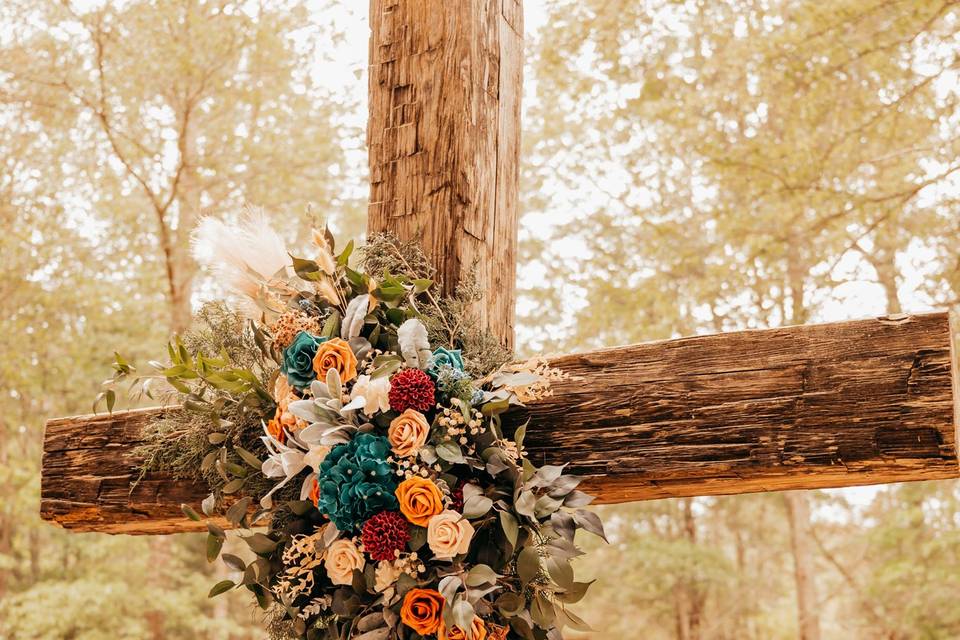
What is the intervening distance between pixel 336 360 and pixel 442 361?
161mm

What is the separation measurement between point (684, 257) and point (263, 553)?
4803 millimetres

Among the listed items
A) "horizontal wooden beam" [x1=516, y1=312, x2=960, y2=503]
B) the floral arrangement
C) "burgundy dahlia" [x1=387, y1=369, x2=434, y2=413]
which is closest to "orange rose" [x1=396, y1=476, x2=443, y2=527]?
the floral arrangement

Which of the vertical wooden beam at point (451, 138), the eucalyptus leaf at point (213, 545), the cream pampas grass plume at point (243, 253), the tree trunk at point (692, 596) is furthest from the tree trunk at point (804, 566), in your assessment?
the cream pampas grass plume at point (243, 253)

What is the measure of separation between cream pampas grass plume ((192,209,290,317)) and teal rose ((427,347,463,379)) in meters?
0.31

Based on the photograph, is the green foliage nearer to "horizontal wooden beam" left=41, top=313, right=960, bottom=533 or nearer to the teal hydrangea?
"horizontal wooden beam" left=41, top=313, right=960, bottom=533

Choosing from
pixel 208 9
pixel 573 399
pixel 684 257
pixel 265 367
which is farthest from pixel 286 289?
pixel 208 9

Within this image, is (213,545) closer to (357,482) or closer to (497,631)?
(357,482)

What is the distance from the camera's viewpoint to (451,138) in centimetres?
146

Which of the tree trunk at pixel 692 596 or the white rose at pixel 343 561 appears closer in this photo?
the white rose at pixel 343 561

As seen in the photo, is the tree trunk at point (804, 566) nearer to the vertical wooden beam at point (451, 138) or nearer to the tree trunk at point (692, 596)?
the tree trunk at point (692, 596)

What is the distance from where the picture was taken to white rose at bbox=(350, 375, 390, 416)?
1.24 metres

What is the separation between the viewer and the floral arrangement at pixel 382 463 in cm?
119

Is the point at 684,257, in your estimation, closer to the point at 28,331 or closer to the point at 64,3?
the point at 64,3

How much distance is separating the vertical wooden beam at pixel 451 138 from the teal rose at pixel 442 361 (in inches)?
7.7
